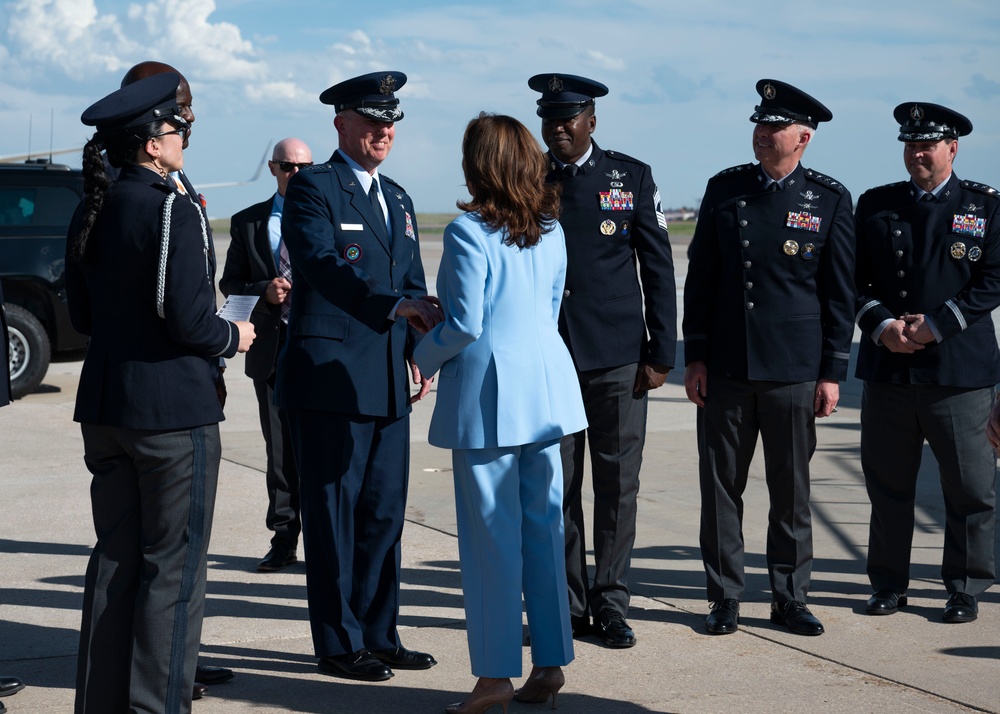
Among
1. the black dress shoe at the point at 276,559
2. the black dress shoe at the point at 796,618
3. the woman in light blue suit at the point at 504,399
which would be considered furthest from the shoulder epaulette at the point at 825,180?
the black dress shoe at the point at 276,559

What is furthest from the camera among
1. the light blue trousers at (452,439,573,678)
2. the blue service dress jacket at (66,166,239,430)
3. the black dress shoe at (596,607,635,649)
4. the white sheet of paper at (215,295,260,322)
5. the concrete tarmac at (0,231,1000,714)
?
the black dress shoe at (596,607,635,649)

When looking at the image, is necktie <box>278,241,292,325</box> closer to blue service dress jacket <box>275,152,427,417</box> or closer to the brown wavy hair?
blue service dress jacket <box>275,152,427,417</box>

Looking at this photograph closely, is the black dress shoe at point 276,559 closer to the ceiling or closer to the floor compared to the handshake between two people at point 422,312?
closer to the floor

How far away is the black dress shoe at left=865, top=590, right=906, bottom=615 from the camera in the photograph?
16.4ft

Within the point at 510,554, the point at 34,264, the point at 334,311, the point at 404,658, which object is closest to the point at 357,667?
the point at 404,658

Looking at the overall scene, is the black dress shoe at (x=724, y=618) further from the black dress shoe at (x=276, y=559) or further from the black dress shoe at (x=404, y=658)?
the black dress shoe at (x=276, y=559)

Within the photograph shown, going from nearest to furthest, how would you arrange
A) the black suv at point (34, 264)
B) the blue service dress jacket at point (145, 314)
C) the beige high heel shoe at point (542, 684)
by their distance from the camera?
the blue service dress jacket at point (145, 314) → the beige high heel shoe at point (542, 684) → the black suv at point (34, 264)

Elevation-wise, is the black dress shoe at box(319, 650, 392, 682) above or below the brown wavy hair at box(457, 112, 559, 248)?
below

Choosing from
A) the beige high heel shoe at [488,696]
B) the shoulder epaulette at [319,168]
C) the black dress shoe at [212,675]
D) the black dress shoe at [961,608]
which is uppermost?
the shoulder epaulette at [319,168]

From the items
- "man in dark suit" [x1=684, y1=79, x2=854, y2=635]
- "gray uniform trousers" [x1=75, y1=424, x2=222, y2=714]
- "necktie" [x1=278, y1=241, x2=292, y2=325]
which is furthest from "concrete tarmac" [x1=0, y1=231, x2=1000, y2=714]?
"necktie" [x1=278, y1=241, x2=292, y2=325]

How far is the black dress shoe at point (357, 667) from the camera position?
424cm

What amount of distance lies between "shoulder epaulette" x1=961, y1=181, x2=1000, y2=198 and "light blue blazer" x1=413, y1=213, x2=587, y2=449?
221cm

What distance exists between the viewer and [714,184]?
506 cm

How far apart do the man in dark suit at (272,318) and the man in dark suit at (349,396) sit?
1.33 meters
